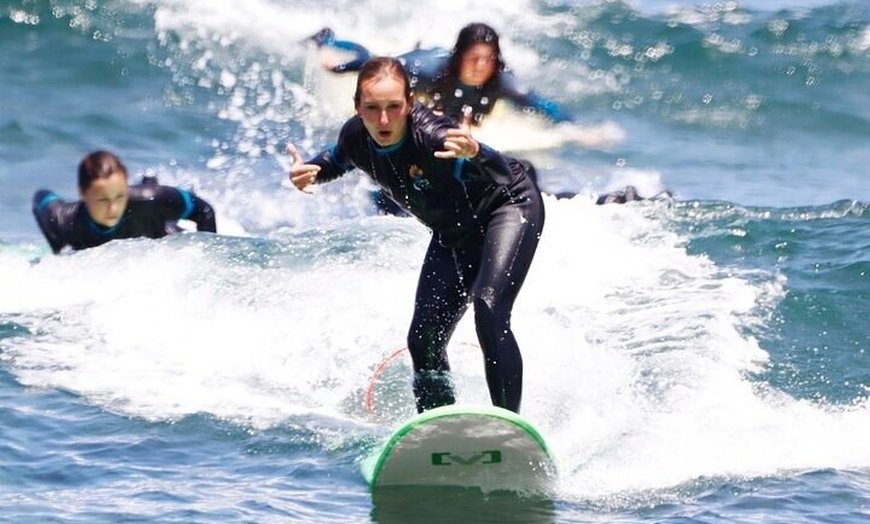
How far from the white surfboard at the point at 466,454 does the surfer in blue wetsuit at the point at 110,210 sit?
400 cm

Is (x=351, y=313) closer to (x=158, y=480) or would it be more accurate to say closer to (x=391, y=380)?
(x=391, y=380)

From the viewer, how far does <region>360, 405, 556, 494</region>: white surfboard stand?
611 cm

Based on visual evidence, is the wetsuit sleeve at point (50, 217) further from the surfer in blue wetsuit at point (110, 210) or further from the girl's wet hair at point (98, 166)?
the girl's wet hair at point (98, 166)

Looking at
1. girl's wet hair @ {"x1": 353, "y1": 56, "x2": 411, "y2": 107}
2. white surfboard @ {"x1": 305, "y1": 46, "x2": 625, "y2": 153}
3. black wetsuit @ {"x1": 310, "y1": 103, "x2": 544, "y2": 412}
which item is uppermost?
white surfboard @ {"x1": 305, "y1": 46, "x2": 625, "y2": 153}

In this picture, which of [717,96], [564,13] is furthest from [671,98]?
[564,13]

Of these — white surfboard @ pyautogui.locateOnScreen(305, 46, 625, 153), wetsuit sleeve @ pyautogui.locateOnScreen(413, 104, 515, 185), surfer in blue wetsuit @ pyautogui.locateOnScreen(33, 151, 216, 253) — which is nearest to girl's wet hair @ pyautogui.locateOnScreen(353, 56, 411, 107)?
wetsuit sleeve @ pyautogui.locateOnScreen(413, 104, 515, 185)

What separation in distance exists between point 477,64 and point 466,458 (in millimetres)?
4721

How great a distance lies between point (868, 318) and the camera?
32.0 ft

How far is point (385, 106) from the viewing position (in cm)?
616

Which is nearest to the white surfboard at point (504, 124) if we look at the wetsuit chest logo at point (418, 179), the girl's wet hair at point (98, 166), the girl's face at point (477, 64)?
the girl's face at point (477, 64)

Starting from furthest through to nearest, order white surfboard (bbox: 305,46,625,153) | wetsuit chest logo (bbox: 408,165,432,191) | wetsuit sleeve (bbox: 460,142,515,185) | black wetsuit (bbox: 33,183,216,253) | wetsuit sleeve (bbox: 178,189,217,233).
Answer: white surfboard (bbox: 305,46,625,153)
wetsuit sleeve (bbox: 178,189,217,233)
black wetsuit (bbox: 33,183,216,253)
wetsuit chest logo (bbox: 408,165,432,191)
wetsuit sleeve (bbox: 460,142,515,185)

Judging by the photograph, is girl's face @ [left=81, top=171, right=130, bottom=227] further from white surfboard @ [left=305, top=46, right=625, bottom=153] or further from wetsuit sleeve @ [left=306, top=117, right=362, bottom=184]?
wetsuit sleeve @ [left=306, top=117, right=362, bottom=184]

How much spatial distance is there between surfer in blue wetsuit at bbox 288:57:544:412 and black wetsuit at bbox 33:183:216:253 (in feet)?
12.9

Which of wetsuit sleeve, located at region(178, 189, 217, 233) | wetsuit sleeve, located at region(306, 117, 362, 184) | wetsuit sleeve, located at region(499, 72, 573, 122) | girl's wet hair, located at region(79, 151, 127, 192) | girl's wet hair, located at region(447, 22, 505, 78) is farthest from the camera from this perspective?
wetsuit sleeve, located at region(499, 72, 573, 122)
